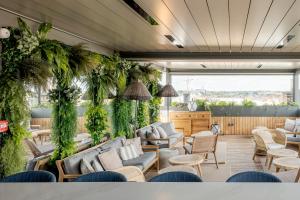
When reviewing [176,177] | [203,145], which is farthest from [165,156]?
[176,177]

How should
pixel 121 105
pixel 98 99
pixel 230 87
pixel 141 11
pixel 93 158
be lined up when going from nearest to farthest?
1. pixel 141 11
2. pixel 93 158
3. pixel 98 99
4. pixel 121 105
5. pixel 230 87

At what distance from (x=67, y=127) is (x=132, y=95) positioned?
171cm

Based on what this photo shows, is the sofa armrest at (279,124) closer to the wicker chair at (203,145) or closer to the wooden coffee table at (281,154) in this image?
the wooden coffee table at (281,154)

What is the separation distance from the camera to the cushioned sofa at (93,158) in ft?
15.4

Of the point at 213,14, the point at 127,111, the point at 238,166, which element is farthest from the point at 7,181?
the point at 238,166

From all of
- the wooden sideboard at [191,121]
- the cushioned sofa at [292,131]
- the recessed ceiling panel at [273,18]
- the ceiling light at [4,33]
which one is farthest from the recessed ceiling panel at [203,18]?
the wooden sideboard at [191,121]

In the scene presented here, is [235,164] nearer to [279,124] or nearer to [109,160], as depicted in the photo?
[109,160]

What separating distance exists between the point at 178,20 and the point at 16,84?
6.53 feet

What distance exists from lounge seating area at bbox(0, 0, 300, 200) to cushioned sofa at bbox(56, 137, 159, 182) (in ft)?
0.06

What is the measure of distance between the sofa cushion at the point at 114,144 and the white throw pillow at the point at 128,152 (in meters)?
0.16

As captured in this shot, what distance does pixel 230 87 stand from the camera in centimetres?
1392

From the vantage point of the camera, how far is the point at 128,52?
24.4 feet

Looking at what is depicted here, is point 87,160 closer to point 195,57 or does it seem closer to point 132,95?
point 132,95

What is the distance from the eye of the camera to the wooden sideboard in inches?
475
